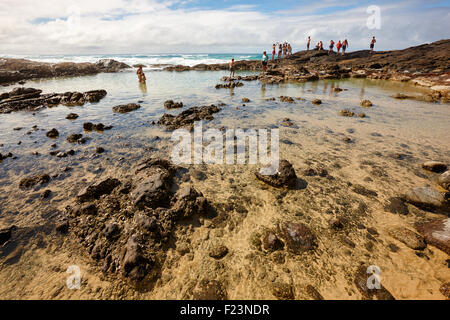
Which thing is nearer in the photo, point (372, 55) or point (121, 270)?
point (121, 270)

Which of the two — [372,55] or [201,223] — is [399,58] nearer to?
[372,55]

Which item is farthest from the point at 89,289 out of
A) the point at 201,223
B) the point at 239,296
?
the point at 239,296

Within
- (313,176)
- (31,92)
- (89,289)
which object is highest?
(31,92)

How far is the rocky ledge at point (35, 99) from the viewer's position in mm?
15809

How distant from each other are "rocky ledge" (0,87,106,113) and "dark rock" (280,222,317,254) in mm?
20126

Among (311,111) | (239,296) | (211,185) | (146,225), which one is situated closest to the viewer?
(239,296)

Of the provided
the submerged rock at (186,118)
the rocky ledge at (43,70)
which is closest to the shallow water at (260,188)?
the submerged rock at (186,118)

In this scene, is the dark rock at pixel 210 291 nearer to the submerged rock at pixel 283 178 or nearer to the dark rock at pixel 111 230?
the dark rock at pixel 111 230

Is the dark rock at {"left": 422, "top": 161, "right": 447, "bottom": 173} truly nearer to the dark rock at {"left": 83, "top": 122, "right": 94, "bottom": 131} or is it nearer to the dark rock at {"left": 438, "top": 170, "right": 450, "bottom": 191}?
the dark rock at {"left": 438, "top": 170, "right": 450, "bottom": 191}

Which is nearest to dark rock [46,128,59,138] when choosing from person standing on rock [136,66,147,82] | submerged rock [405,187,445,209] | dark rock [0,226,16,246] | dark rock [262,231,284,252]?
dark rock [0,226,16,246]

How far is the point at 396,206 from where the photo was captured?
5.20 meters

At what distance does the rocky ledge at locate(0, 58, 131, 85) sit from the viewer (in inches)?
1283

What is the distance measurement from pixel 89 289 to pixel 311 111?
573 inches

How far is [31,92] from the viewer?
19500mm
